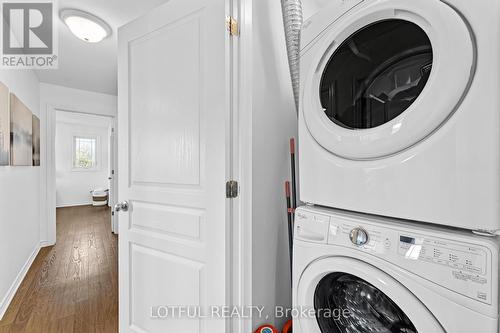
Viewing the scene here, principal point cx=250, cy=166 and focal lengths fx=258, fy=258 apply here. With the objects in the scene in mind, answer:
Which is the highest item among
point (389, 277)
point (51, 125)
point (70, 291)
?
point (51, 125)

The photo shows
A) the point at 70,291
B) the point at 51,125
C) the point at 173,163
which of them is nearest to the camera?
the point at 173,163

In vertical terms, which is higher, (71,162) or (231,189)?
(71,162)

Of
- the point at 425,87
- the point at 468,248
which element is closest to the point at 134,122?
the point at 425,87

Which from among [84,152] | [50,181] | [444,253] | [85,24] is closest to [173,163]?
[444,253]

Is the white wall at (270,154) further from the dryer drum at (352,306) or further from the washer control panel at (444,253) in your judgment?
the washer control panel at (444,253)

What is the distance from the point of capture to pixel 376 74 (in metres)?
0.88

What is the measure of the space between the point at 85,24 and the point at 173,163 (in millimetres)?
1579

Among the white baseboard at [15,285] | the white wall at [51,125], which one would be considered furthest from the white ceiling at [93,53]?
the white baseboard at [15,285]

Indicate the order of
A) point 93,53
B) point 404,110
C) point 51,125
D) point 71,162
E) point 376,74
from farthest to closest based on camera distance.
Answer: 1. point 71,162
2. point 51,125
3. point 93,53
4. point 376,74
5. point 404,110

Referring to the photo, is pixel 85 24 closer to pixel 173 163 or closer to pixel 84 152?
pixel 173 163

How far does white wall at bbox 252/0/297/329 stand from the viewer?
→ 127 centimetres

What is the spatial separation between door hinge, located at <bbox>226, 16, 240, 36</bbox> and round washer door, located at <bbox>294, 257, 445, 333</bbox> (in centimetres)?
104

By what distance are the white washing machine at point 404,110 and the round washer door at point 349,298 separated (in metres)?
0.19

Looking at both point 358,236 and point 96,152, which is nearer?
point 358,236
